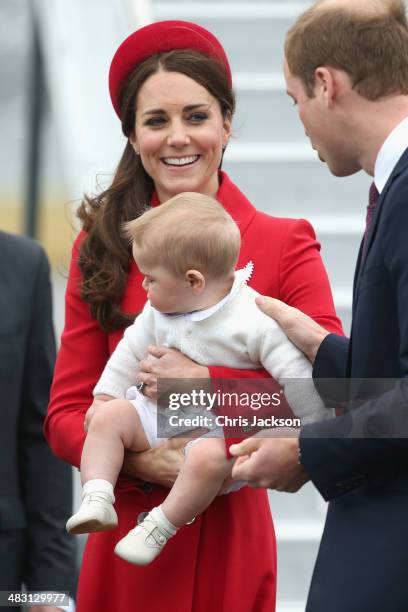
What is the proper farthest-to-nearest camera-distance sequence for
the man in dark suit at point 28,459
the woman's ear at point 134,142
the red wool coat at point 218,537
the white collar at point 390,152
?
the man in dark suit at point 28,459 → the woman's ear at point 134,142 → the red wool coat at point 218,537 → the white collar at point 390,152

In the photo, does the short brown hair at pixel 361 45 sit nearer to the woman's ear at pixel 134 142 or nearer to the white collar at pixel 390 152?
the white collar at pixel 390 152

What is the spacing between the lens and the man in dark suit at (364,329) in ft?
7.72

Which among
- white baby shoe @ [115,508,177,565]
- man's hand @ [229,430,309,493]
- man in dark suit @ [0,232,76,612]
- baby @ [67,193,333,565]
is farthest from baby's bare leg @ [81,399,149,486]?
man in dark suit @ [0,232,76,612]

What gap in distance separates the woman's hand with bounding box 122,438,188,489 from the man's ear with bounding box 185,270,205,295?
311mm

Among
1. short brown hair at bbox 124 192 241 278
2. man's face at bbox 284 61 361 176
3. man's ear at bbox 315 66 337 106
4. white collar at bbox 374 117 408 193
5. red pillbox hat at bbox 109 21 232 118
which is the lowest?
short brown hair at bbox 124 192 241 278

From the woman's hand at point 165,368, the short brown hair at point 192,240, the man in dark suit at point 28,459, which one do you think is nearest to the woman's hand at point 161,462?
the woman's hand at point 165,368

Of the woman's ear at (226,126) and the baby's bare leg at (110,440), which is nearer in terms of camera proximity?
the baby's bare leg at (110,440)

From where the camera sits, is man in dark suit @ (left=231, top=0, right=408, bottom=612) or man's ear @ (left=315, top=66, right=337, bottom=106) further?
man's ear @ (left=315, top=66, right=337, bottom=106)

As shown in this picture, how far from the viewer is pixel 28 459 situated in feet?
11.0

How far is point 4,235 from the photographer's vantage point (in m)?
3.52

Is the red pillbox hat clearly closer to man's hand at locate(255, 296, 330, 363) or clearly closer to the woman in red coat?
the woman in red coat

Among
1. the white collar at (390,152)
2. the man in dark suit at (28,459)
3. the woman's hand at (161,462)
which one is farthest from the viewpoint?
the man in dark suit at (28,459)

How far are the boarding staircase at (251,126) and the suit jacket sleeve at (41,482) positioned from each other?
1531 mm

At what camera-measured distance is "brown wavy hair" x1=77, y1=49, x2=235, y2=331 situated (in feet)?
A: 10.0
